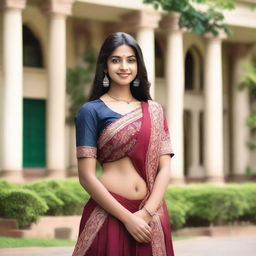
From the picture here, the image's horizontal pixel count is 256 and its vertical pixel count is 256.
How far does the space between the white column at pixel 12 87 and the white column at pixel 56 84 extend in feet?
4.57

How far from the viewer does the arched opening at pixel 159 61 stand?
3481 centimetres

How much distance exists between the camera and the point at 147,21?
28.6 metres

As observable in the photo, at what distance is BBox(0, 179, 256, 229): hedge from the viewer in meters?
17.0

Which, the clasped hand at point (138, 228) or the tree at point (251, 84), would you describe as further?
the tree at point (251, 84)

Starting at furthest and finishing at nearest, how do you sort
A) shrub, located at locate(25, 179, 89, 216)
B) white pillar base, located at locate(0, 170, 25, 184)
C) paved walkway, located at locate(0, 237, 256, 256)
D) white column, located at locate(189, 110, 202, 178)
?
white column, located at locate(189, 110, 202, 178)
white pillar base, located at locate(0, 170, 25, 184)
shrub, located at locate(25, 179, 89, 216)
paved walkway, located at locate(0, 237, 256, 256)

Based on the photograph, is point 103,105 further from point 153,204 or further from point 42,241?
point 42,241

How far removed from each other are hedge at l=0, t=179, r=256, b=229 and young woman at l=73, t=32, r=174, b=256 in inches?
496

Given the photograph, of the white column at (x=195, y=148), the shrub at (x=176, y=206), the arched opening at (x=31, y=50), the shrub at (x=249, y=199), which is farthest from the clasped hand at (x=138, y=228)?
the white column at (x=195, y=148)

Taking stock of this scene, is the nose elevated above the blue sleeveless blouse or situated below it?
above

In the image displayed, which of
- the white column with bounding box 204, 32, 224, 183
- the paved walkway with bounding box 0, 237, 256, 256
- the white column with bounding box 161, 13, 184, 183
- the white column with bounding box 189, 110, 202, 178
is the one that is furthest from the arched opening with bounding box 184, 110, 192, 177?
the paved walkway with bounding box 0, 237, 256, 256

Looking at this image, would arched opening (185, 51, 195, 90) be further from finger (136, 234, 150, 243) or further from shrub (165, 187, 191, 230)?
finger (136, 234, 150, 243)

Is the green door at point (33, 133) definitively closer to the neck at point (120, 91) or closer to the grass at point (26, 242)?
the grass at point (26, 242)

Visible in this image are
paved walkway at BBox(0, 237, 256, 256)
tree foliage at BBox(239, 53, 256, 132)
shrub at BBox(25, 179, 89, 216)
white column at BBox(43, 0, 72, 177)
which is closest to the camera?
paved walkway at BBox(0, 237, 256, 256)

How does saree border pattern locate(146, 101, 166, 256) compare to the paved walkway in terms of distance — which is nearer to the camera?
saree border pattern locate(146, 101, 166, 256)
